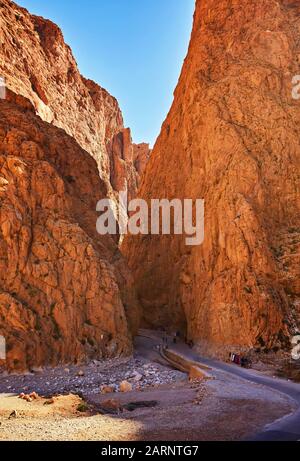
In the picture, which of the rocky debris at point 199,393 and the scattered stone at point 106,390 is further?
the scattered stone at point 106,390

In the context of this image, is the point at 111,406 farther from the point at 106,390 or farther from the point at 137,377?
the point at 137,377

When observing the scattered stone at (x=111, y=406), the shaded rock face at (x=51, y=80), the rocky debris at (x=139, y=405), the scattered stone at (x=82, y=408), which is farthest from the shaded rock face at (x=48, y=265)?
the shaded rock face at (x=51, y=80)

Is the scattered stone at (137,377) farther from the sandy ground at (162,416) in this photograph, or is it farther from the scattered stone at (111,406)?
the scattered stone at (111,406)

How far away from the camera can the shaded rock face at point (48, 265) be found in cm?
2497

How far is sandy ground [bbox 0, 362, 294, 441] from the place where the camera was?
1143cm

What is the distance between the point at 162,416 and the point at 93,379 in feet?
35.5

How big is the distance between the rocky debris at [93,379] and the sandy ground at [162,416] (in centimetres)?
180

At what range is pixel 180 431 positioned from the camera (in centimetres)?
1159

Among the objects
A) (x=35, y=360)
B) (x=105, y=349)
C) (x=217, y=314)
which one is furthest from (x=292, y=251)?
(x=35, y=360)

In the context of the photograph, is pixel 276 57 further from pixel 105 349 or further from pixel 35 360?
pixel 35 360

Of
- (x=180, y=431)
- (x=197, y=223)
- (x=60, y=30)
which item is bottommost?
(x=180, y=431)

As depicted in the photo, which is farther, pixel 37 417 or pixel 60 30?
pixel 60 30

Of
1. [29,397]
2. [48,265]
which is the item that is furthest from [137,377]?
A: [48,265]

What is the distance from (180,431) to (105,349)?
17.4 meters
